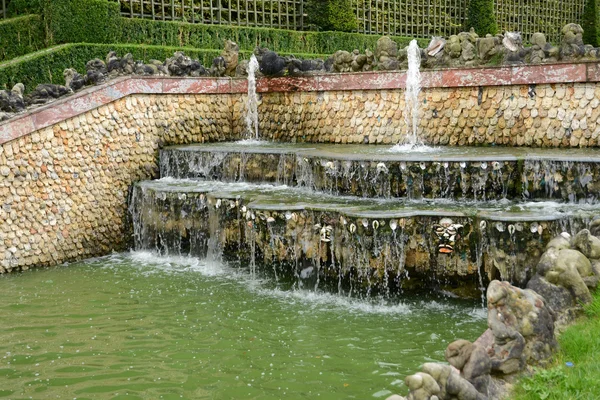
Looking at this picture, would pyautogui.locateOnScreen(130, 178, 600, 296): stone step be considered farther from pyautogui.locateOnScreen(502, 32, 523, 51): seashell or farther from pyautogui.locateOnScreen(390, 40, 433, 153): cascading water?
pyautogui.locateOnScreen(502, 32, 523, 51): seashell

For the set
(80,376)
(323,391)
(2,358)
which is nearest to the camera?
(323,391)

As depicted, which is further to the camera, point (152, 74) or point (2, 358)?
point (152, 74)

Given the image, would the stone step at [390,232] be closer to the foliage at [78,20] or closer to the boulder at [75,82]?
the boulder at [75,82]

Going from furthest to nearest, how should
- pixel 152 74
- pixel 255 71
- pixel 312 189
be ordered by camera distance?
pixel 255 71, pixel 152 74, pixel 312 189

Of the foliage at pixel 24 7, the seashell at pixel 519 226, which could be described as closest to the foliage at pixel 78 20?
the foliage at pixel 24 7

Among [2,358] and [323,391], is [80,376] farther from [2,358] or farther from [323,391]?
[323,391]

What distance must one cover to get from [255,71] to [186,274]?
5.18 meters

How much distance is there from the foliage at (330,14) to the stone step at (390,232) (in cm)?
1073

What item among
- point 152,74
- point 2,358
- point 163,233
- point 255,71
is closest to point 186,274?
point 163,233

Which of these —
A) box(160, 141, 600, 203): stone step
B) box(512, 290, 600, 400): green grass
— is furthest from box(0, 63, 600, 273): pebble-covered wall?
box(512, 290, 600, 400): green grass

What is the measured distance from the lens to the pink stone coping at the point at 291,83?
9.69 meters

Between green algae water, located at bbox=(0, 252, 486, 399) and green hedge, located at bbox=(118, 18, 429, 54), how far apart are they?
26.6 ft

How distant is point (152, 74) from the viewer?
38.2ft

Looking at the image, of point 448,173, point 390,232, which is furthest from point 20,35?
point 390,232
